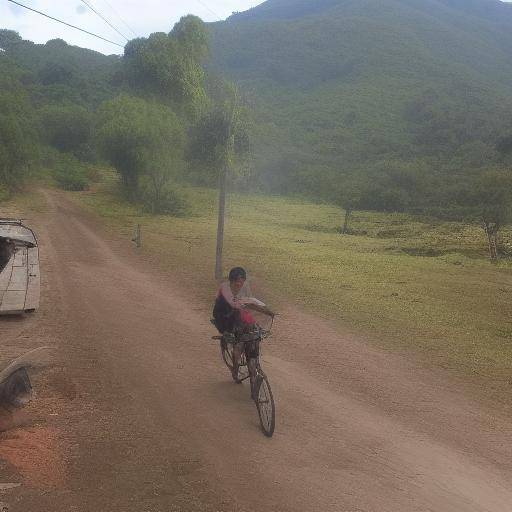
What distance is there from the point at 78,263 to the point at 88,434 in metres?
9.25

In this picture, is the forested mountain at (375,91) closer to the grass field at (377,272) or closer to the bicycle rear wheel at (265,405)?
the grass field at (377,272)

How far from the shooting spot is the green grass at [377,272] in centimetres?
936

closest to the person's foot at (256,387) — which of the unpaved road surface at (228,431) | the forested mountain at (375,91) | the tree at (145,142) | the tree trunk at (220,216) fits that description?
the unpaved road surface at (228,431)

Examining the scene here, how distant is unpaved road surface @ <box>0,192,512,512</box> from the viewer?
4.24m

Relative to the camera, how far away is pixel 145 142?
27.9 meters

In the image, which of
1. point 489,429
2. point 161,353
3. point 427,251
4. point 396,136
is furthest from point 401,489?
point 396,136

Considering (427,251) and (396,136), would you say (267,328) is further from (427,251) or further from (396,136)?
(396,136)

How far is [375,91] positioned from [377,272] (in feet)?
238

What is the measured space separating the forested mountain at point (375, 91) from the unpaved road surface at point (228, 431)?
704 centimetres

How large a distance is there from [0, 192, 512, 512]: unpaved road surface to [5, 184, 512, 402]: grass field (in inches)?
56.5

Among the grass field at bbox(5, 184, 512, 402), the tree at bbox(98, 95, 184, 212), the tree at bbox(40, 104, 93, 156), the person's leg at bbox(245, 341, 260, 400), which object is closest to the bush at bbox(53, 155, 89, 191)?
the tree at bbox(40, 104, 93, 156)

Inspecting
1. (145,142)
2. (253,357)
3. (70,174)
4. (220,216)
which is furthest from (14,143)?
(253,357)

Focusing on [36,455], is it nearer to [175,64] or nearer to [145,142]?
[145,142]

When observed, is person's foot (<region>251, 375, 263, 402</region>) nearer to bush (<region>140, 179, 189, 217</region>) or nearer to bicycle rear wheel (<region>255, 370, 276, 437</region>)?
bicycle rear wheel (<region>255, 370, 276, 437</region>)
